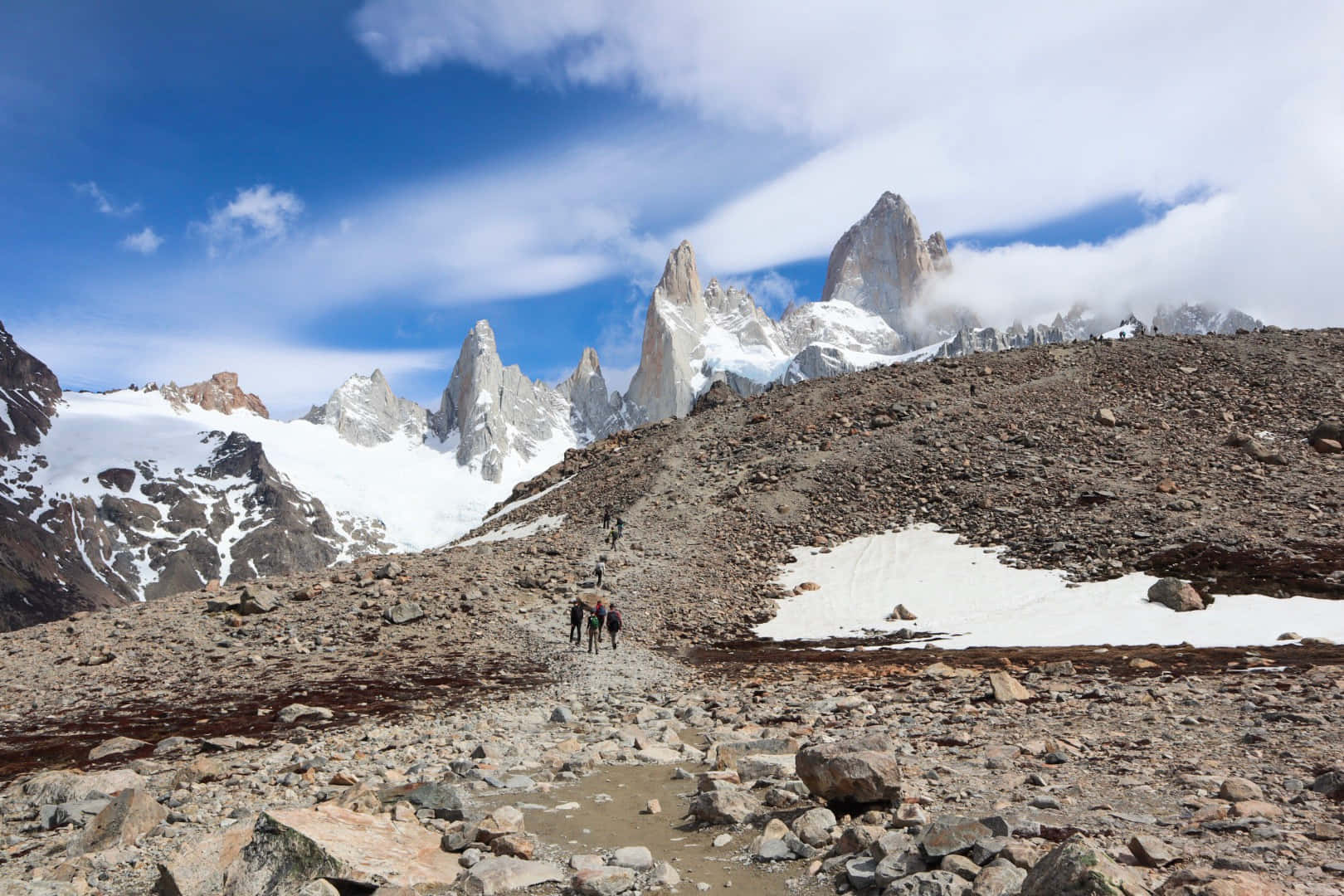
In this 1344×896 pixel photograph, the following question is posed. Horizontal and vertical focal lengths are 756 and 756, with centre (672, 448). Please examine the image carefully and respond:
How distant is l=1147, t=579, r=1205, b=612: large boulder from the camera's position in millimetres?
24844

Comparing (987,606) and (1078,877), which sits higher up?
(987,606)

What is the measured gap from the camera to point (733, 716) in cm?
A: 1519

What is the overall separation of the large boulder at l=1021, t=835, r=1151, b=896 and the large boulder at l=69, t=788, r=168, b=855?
9403 mm

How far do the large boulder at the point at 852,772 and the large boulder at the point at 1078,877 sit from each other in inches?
110

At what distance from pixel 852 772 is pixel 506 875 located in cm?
381

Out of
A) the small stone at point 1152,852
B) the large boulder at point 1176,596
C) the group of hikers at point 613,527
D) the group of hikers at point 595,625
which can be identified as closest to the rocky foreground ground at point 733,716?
the small stone at point 1152,852

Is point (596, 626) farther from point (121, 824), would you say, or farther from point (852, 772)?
point (852, 772)

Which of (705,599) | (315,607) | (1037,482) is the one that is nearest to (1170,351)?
(1037,482)

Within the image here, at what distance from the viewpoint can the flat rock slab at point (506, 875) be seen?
23.4 feet

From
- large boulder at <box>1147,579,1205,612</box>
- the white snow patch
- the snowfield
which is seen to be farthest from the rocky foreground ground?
the white snow patch

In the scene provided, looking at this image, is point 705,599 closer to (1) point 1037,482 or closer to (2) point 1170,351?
(1) point 1037,482

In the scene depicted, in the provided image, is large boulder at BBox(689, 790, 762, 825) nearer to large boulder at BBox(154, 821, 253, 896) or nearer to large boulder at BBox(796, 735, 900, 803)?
large boulder at BBox(796, 735, 900, 803)

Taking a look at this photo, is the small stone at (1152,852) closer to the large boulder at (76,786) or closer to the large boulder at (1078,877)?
the large boulder at (1078,877)

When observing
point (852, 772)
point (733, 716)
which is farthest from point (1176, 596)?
point (852, 772)
